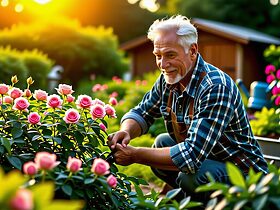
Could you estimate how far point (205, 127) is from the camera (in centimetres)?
336

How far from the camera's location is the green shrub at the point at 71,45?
1722cm

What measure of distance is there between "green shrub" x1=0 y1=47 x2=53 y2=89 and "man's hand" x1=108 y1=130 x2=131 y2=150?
8195mm

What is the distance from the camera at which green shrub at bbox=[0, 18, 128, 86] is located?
17.2 m

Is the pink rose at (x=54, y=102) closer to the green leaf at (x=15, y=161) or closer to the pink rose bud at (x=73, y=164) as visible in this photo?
the green leaf at (x=15, y=161)

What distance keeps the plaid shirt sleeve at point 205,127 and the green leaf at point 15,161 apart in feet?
2.86

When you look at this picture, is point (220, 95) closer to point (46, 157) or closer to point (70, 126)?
point (70, 126)

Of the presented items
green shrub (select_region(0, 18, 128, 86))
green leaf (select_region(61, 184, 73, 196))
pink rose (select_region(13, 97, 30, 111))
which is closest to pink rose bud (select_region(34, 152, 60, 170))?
green leaf (select_region(61, 184, 73, 196))

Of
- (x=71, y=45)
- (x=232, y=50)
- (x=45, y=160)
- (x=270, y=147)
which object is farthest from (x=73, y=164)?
(x=232, y=50)

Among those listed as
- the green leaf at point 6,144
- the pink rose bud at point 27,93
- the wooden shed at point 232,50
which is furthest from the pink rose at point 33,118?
the wooden shed at point 232,50

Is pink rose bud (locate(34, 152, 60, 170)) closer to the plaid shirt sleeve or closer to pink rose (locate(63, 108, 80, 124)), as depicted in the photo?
pink rose (locate(63, 108, 80, 124))

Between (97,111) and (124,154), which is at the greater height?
(97,111)

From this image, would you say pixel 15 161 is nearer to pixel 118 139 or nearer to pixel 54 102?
pixel 54 102

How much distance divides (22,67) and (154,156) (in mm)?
8926

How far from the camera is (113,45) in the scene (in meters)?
18.8
